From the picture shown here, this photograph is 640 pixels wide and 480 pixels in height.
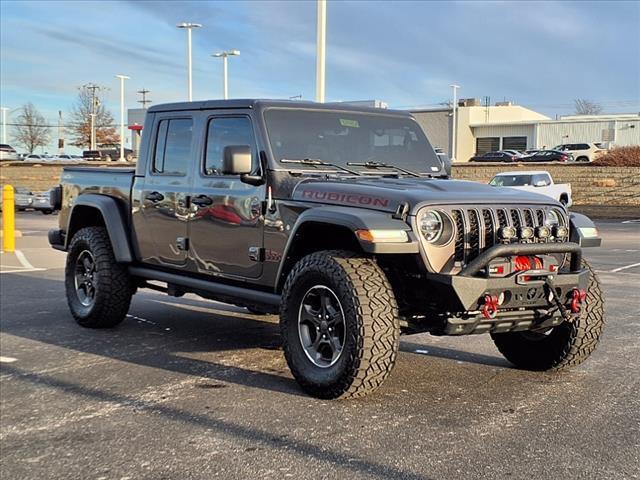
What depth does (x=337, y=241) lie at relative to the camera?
5.27m

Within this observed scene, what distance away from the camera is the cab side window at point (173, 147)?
662 cm

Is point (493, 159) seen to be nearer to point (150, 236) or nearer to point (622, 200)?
point (622, 200)

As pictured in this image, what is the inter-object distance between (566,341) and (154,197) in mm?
3717

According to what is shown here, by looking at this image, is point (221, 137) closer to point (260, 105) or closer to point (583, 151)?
point (260, 105)

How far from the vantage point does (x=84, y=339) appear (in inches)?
275

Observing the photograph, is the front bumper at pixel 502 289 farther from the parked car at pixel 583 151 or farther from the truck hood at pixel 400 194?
the parked car at pixel 583 151

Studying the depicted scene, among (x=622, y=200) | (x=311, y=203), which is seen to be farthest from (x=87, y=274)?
(x=622, y=200)

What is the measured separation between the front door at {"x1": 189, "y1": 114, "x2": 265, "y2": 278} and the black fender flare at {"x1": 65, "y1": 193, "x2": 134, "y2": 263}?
3.38 ft

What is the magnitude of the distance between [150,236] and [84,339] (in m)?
1.15

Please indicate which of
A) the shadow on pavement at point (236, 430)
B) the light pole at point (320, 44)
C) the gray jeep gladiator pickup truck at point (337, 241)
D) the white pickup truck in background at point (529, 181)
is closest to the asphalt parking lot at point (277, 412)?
the shadow on pavement at point (236, 430)

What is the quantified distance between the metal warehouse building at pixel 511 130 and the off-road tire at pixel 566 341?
201ft

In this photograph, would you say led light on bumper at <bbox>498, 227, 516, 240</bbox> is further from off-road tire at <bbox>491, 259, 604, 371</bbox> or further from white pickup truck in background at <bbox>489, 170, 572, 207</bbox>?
white pickup truck in background at <bbox>489, 170, 572, 207</bbox>

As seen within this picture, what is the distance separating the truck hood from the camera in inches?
190

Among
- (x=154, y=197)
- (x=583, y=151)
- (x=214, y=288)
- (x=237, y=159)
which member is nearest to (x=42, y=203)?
(x=154, y=197)
